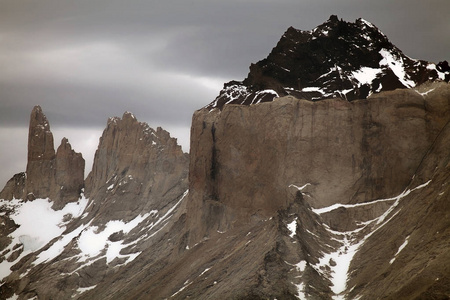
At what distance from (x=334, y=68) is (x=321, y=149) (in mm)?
16125

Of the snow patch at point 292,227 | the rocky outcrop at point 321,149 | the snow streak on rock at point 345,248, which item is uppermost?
the rocky outcrop at point 321,149

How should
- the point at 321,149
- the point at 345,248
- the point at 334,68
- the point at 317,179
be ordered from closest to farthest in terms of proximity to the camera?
the point at 345,248, the point at 317,179, the point at 321,149, the point at 334,68

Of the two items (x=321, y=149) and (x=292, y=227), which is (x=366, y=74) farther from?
(x=292, y=227)

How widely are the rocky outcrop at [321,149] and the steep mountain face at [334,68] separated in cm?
312

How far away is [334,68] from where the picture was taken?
176000 mm

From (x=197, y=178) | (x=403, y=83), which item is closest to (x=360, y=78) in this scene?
(x=403, y=83)

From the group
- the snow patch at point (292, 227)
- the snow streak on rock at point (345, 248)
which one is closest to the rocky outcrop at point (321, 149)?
the snow streak on rock at point (345, 248)

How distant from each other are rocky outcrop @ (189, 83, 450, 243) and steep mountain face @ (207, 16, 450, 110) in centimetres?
312

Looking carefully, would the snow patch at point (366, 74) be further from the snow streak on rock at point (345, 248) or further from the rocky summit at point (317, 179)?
the snow streak on rock at point (345, 248)

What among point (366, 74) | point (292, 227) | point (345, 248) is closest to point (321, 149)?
point (366, 74)

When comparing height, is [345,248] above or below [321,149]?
below

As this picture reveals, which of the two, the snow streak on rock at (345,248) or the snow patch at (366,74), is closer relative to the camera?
the snow streak on rock at (345,248)

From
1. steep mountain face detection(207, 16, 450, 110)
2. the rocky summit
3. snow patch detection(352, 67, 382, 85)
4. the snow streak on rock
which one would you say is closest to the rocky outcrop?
the rocky summit

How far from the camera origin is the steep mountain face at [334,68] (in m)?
169
